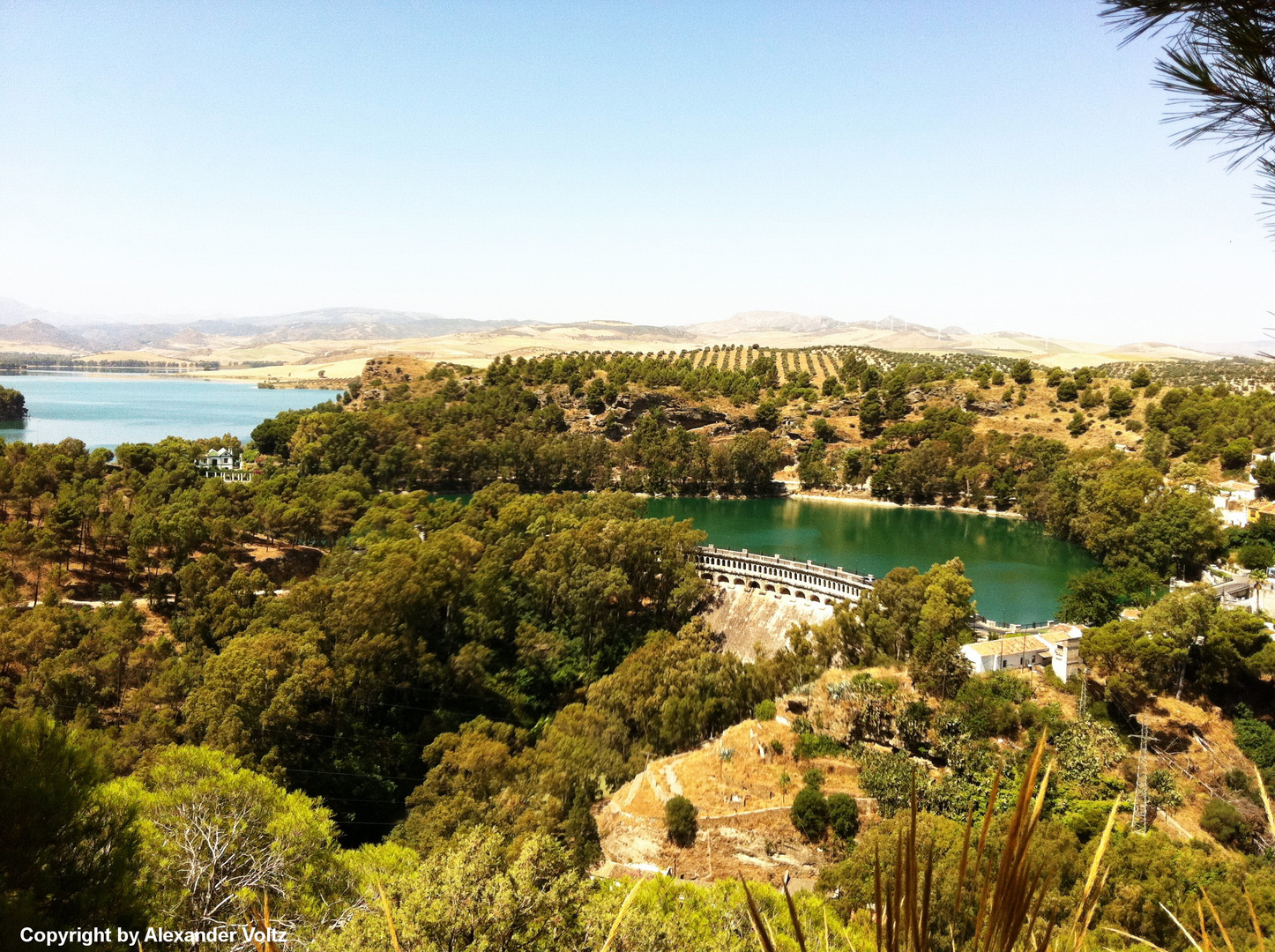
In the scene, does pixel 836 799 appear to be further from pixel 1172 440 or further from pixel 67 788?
pixel 1172 440

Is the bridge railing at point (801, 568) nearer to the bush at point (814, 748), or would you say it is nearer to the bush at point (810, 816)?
the bush at point (814, 748)

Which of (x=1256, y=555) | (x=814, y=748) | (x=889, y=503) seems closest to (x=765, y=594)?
(x=814, y=748)

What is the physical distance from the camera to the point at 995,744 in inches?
680

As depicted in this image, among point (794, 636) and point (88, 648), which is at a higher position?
point (88, 648)

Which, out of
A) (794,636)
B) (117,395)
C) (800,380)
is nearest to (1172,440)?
(800,380)

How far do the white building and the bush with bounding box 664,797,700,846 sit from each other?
373 inches

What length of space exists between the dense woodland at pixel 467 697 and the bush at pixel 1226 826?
0.18 ft

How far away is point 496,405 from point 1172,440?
2024 inches

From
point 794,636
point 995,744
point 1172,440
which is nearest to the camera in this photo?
point 995,744

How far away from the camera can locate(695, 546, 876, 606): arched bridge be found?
2984 cm

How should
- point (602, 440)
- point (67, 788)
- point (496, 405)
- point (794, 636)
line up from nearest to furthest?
point (67, 788), point (794, 636), point (602, 440), point (496, 405)

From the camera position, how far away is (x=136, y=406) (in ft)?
339

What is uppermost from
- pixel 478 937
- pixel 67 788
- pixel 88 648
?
pixel 67 788

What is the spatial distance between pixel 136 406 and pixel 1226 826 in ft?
399
